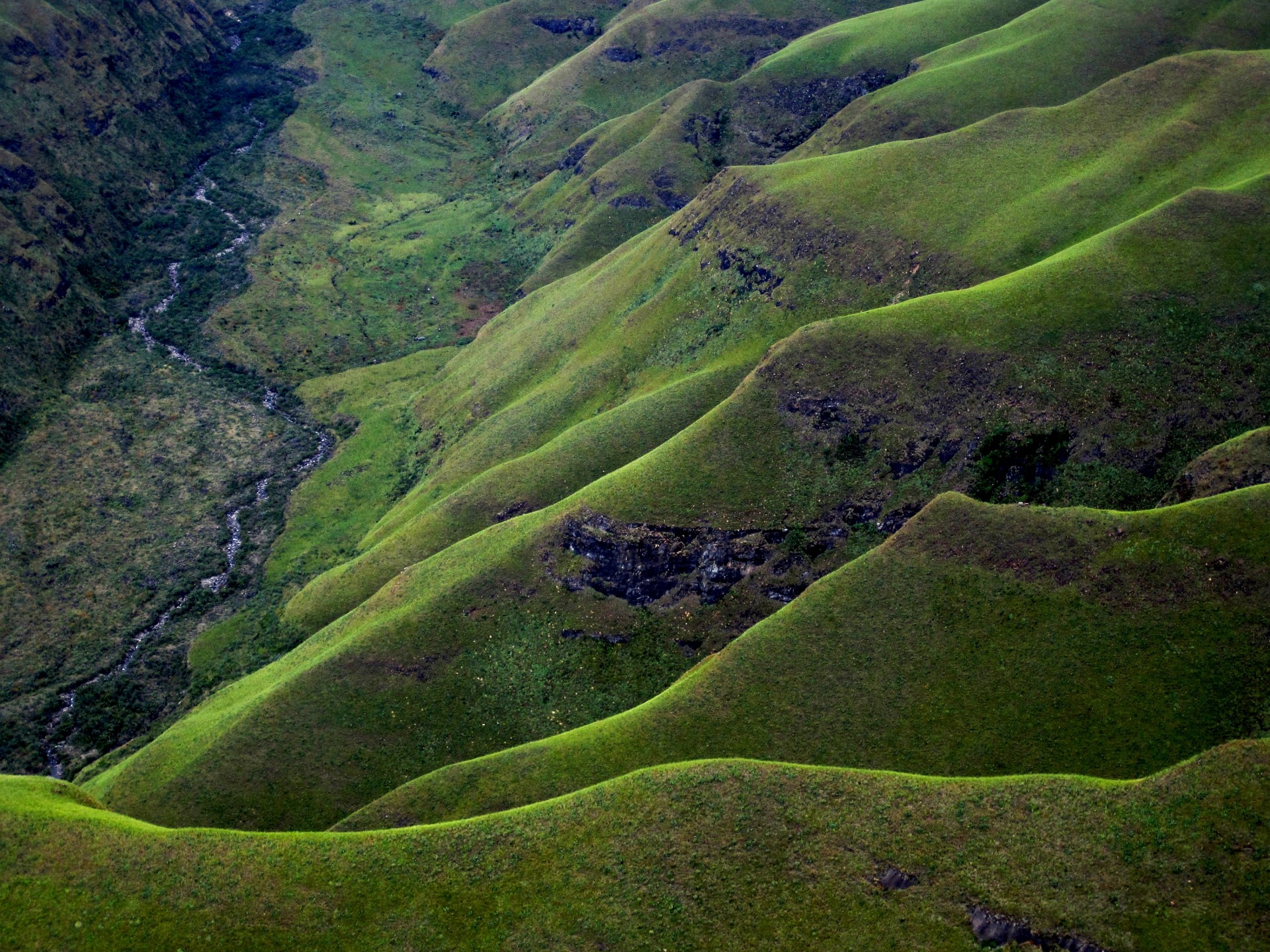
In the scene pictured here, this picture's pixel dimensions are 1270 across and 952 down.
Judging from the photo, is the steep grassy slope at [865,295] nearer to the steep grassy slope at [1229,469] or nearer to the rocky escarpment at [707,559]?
the rocky escarpment at [707,559]

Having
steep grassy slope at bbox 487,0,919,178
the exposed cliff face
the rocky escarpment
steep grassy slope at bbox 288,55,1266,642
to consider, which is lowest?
the rocky escarpment

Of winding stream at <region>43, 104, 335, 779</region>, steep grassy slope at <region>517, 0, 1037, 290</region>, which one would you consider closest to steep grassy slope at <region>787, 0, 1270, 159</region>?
steep grassy slope at <region>517, 0, 1037, 290</region>

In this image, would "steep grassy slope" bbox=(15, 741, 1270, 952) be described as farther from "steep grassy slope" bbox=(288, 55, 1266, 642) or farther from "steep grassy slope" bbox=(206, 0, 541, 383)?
"steep grassy slope" bbox=(206, 0, 541, 383)

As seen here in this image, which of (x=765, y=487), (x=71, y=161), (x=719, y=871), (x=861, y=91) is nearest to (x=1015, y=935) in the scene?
(x=719, y=871)

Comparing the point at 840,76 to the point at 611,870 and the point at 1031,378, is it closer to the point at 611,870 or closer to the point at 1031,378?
the point at 1031,378

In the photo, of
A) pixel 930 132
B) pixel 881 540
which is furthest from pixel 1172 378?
pixel 930 132

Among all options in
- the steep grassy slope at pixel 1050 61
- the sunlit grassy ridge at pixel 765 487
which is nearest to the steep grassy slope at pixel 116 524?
the sunlit grassy ridge at pixel 765 487

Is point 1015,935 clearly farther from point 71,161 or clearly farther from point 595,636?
point 71,161
